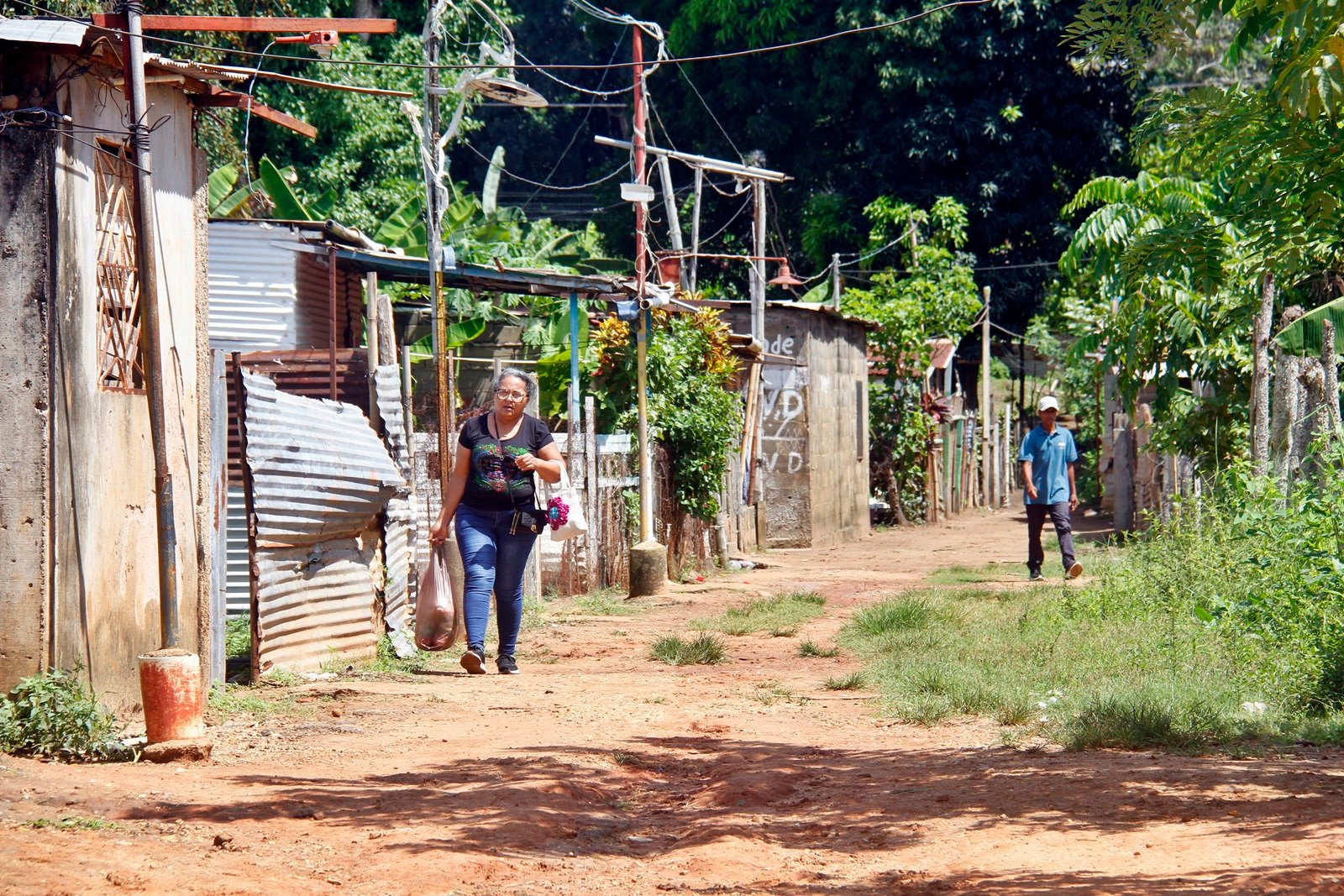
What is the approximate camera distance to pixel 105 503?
674cm

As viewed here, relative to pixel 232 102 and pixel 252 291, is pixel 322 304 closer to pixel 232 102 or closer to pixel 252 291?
pixel 252 291

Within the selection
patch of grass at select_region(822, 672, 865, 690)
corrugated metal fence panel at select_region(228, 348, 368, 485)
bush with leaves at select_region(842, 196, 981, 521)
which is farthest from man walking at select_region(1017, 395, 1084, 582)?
bush with leaves at select_region(842, 196, 981, 521)

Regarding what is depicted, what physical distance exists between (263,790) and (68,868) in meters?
1.49

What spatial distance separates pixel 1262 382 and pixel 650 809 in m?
9.60

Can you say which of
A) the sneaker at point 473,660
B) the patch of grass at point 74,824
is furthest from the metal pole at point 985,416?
the patch of grass at point 74,824

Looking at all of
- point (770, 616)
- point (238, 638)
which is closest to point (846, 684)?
point (770, 616)

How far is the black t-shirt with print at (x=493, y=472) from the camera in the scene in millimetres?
8953

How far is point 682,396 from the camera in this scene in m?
16.5

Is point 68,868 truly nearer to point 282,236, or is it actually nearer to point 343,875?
point 343,875

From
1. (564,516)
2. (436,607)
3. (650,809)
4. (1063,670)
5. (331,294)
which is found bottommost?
(650,809)

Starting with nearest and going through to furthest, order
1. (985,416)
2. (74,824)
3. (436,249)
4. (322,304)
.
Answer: (74,824) → (436,249) → (322,304) → (985,416)

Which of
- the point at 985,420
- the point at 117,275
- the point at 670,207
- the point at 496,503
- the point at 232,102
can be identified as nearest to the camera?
the point at 117,275

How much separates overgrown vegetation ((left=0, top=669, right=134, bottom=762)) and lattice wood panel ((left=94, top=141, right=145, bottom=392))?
1.44m

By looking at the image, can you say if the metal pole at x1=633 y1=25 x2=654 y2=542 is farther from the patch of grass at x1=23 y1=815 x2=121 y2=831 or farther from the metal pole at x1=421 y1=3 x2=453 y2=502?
the patch of grass at x1=23 y1=815 x2=121 y2=831
